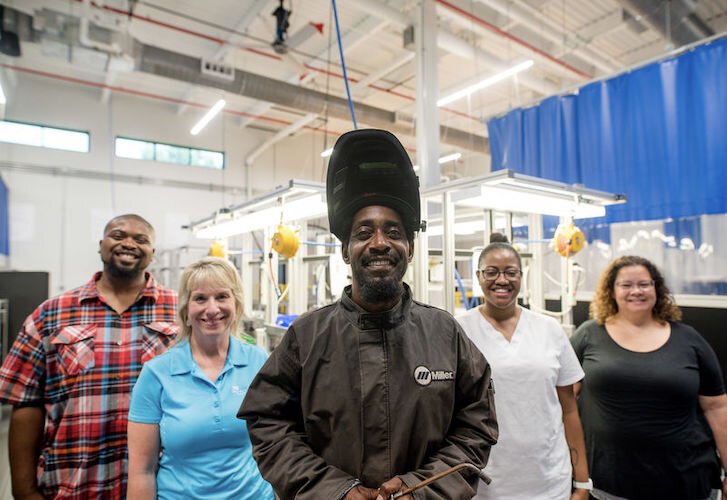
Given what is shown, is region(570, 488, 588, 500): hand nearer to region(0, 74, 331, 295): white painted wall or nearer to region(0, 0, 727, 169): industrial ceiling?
region(0, 0, 727, 169): industrial ceiling

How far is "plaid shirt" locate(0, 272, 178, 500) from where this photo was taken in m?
1.44

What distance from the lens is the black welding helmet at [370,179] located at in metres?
0.93

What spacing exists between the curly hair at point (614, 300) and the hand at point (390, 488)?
1.59 meters

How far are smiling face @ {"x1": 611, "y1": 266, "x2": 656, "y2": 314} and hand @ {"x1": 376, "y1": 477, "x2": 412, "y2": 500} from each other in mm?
1574

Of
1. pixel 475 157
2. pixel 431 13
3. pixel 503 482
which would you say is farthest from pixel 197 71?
pixel 475 157

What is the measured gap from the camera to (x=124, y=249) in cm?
161

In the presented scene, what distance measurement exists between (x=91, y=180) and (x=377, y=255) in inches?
327

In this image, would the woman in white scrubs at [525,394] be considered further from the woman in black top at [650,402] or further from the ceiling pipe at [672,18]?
the ceiling pipe at [672,18]

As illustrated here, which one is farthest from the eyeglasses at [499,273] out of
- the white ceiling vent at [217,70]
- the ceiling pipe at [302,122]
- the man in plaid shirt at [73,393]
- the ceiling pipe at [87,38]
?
the ceiling pipe at [302,122]

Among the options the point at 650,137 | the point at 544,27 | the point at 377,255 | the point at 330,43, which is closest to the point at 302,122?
the point at 330,43

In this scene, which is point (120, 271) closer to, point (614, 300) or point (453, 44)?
point (614, 300)

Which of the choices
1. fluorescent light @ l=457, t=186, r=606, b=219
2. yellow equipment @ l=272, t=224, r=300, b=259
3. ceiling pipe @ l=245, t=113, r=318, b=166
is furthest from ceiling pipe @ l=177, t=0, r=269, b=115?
fluorescent light @ l=457, t=186, r=606, b=219

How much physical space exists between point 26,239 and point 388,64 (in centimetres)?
643

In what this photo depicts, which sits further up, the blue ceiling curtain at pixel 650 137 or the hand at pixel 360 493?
the blue ceiling curtain at pixel 650 137
